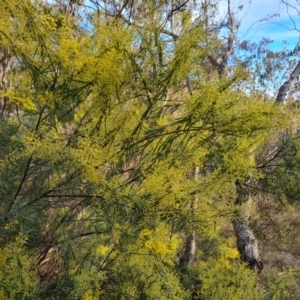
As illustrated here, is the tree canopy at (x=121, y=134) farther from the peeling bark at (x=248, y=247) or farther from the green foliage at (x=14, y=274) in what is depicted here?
the peeling bark at (x=248, y=247)

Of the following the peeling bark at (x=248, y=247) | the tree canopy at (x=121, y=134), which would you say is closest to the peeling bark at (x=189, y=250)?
the peeling bark at (x=248, y=247)

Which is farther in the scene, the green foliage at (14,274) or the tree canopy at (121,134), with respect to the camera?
the green foliage at (14,274)

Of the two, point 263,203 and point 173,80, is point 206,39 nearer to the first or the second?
point 173,80

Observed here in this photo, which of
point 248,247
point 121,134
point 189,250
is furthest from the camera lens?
point 189,250

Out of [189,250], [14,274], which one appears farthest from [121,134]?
[189,250]

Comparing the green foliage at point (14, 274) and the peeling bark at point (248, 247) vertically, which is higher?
the peeling bark at point (248, 247)

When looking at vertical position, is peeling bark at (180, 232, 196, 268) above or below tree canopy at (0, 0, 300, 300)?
below

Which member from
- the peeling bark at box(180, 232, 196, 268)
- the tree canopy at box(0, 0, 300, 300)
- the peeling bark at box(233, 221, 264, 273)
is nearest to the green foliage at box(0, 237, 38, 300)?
the tree canopy at box(0, 0, 300, 300)

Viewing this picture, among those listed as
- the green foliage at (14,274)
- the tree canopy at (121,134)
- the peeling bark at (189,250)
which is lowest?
the green foliage at (14,274)

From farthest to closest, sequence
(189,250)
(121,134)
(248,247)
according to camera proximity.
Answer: (189,250)
(248,247)
(121,134)

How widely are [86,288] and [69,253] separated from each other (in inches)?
13.0

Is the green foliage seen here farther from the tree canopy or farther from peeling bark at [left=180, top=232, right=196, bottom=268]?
peeling bark at [left=180, top=232, right=196, bottom=268]

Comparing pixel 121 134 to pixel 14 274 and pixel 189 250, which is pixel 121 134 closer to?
pixel 14 274

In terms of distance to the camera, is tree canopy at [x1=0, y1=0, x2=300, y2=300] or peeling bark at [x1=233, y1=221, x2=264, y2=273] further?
peeling bark at [x1=233, y1=221, x2=264, y2=273]
